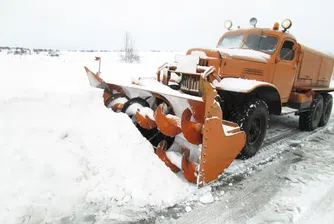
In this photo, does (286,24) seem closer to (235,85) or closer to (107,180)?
(235,85)

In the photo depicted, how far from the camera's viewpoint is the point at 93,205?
2672 mm

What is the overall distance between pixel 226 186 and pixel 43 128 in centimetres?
259

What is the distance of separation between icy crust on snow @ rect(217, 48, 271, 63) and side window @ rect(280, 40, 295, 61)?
51cm

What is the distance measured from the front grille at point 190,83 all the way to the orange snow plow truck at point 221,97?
0.06ft

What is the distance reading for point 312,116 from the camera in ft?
21.1

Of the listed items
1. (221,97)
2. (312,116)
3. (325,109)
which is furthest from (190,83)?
(325,109)

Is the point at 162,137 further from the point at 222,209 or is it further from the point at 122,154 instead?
the point at 222,209

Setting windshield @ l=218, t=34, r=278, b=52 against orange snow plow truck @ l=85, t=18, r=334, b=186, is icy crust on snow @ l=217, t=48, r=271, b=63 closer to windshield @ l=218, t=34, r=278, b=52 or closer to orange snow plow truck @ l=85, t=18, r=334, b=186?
orange snow plow truck @ l=85, t=18, r=334, b=186

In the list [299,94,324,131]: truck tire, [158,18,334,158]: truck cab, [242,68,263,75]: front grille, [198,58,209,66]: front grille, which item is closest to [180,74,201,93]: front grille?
[158,18,334,158]: truck cab

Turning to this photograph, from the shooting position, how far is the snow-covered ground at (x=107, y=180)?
2.56 metres

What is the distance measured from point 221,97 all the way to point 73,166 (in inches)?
105

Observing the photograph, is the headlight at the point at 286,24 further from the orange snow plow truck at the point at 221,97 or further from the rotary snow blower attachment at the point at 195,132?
the rotary snow blower attachment at the point at 195,132

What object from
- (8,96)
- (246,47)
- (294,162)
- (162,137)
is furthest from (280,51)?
(8,96)

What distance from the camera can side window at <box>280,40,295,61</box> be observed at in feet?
17.3
